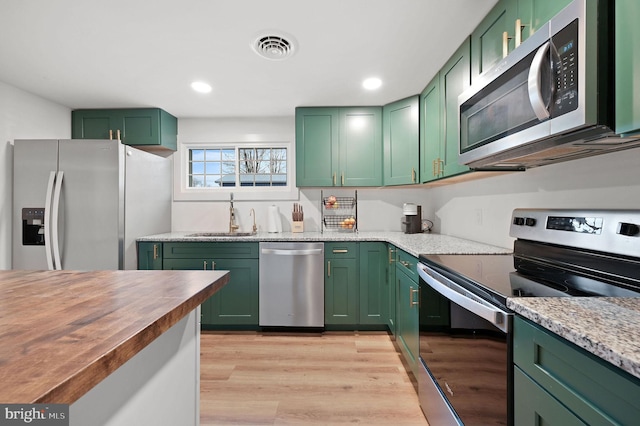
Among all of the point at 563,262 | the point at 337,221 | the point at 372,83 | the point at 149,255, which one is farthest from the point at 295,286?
the point at 563,262

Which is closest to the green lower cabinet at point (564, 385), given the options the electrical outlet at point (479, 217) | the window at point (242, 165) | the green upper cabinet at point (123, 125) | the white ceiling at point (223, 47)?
the electrical outlet at point (479, 217)

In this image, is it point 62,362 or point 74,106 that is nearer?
point 62,362

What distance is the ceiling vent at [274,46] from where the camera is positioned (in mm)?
A: 1947

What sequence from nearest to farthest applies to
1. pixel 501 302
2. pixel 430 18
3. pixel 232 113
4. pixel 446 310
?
pixel 501 302
pixel 446 310
pixel 430 18
pixel 232 113

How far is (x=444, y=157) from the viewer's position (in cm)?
223

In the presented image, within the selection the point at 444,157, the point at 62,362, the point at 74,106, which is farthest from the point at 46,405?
the point at 74,106

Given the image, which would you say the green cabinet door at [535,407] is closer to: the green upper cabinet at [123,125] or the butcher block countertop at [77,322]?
the butcher block countertop at [77,322]

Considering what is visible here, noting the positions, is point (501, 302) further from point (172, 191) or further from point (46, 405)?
point (172, 191)

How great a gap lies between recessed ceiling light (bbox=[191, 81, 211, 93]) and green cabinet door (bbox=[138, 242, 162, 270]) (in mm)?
1490

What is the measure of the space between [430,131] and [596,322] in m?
2.09

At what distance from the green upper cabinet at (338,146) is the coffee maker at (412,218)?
1.30 ft

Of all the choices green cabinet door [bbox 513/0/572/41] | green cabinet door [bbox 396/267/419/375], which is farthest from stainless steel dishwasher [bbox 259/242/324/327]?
green cabinet door [bbox 513/0/572/41]

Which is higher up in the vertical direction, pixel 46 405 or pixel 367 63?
pixel 367 63

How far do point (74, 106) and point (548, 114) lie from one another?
158 inches
